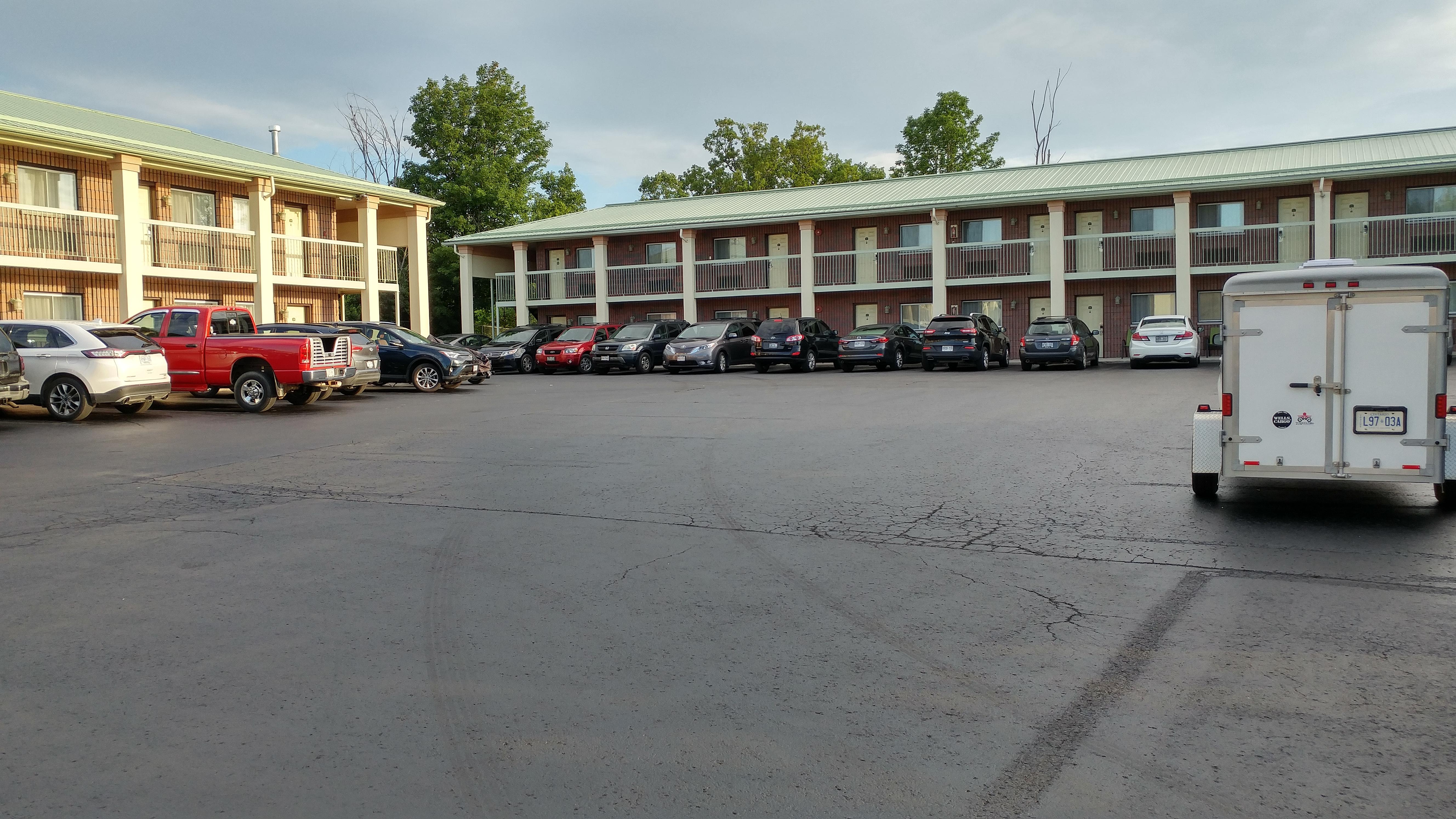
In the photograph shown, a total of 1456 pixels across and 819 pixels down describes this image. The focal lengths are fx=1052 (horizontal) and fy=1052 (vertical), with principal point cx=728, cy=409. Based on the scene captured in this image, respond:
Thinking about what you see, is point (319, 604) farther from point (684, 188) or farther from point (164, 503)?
point (684, 188)

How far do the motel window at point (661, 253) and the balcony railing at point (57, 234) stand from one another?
20252 millimetres

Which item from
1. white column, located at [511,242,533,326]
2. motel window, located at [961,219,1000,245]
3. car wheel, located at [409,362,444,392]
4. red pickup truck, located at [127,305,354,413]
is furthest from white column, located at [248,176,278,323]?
motel window, located at [961,219,1000,245]

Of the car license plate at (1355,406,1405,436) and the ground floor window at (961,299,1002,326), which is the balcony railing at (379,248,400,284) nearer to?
the ground floor window at (961,299,1002,326)

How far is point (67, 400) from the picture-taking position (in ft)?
54.5

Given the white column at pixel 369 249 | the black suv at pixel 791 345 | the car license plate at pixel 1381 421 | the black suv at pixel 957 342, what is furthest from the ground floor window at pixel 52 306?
the car license plate at pixel 1381 421

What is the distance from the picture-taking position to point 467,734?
13.0ft

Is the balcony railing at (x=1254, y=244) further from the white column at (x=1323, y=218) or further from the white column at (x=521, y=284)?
the white column at (x=521, y=284)

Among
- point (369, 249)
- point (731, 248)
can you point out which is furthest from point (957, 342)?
point (369, 249)

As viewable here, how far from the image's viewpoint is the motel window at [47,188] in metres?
26.3

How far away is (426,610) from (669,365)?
26.0m

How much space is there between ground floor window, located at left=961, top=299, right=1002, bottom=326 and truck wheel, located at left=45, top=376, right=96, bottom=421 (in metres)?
27.9

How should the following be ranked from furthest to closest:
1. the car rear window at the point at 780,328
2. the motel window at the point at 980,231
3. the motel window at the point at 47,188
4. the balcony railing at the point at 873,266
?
the motel window at the point at 980,231
the balcony railing at the point at 873,266
the car rear window at the point at 780,328
the motel window at the point at 47,188

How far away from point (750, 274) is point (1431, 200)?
2187cm

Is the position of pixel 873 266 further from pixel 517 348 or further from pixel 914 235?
pixel 517 348
